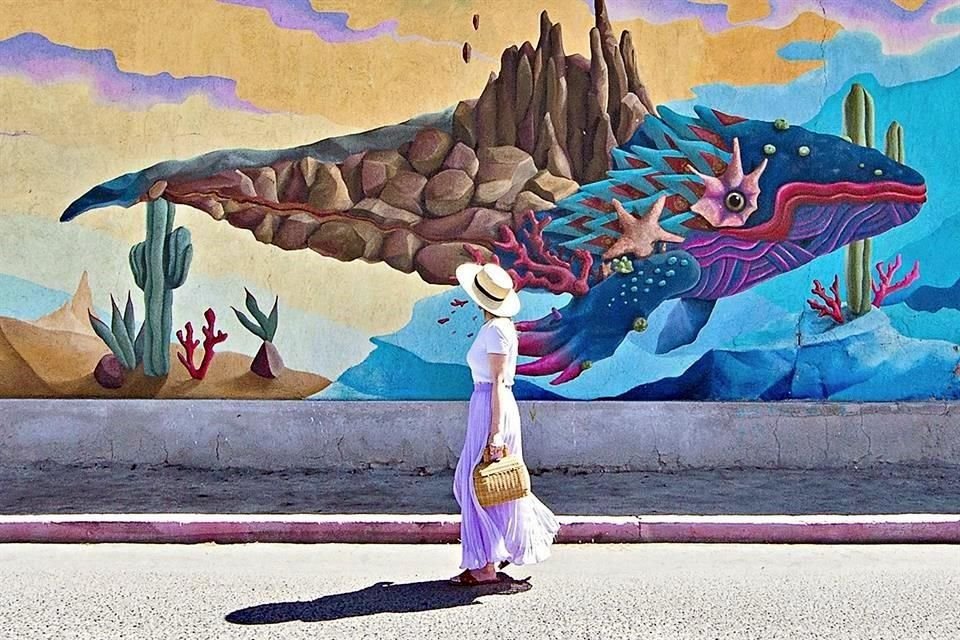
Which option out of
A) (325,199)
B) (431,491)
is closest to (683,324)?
(431,491)

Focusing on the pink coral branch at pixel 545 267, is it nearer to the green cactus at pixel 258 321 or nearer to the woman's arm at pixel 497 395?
the green cactus at pixel 258 321

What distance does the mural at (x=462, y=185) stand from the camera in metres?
10.1

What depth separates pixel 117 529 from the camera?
7672 millimetres

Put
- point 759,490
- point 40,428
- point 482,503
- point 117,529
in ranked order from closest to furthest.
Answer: point 482,503
point 117,529
point 759,490
point 40,428

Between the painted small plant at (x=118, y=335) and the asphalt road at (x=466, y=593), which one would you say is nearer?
the asphalt road at (x=466, y=593)

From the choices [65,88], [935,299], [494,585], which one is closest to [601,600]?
[494,585]

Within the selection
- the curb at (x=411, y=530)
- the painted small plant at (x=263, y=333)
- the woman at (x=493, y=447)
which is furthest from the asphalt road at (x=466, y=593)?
the painted small plant at (x=263, y=333)

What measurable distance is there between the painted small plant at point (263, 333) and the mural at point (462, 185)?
2cm

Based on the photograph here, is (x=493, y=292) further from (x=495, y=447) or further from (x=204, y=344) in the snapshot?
(x=204, y=344)

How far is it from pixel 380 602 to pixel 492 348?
150 cm

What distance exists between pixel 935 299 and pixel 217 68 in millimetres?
6876

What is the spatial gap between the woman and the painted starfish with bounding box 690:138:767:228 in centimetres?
438

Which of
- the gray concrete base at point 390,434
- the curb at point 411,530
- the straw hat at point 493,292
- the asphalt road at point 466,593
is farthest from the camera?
the gray concrete base at point 390,434

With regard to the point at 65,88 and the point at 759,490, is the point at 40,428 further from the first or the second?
the point at 759,490
